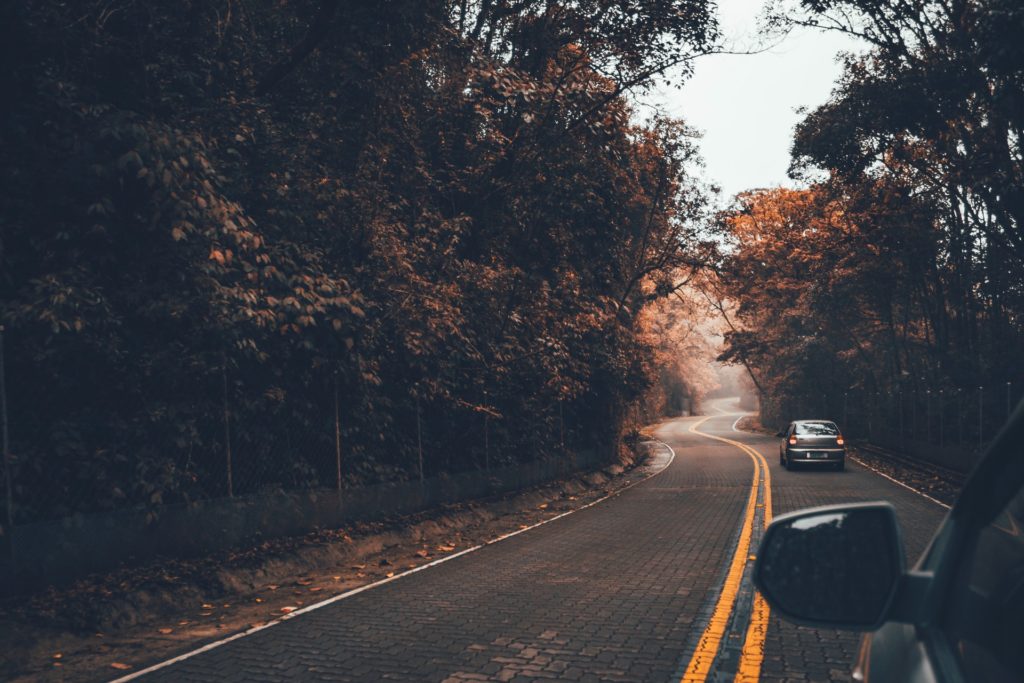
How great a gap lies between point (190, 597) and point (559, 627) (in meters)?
4.06

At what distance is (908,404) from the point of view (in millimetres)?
34406

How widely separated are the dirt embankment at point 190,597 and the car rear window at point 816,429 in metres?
16.2

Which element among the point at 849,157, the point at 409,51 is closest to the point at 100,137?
the point at 409,51

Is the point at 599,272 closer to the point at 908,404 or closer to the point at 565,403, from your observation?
the point at 565,403

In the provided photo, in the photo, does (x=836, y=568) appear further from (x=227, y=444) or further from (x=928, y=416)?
(x=928, y=416)

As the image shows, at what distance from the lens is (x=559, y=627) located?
738 centimetres

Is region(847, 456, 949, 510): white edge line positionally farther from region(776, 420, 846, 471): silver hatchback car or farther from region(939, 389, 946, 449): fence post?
region(939, 389, 946, 449): fence post

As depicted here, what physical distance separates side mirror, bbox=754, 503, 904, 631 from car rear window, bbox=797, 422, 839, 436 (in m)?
26.5

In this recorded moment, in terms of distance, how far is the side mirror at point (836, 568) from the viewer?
1.89 metres

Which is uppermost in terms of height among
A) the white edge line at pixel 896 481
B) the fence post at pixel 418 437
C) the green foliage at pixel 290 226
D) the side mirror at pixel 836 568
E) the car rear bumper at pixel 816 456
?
the green foliage at pixel 290 226

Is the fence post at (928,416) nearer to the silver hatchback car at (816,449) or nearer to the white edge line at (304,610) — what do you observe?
the silver hatchback car at (816,449)

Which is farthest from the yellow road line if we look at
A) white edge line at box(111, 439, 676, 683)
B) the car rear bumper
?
the car rear bumper

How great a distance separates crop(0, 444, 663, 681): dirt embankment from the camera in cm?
699

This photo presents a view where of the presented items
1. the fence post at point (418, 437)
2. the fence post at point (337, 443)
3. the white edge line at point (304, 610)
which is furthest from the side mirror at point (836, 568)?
the fence post at point (418, 437)
